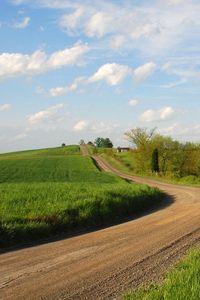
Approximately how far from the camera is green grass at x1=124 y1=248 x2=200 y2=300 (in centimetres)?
739

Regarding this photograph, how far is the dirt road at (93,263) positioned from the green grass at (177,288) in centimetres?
55

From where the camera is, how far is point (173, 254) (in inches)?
484

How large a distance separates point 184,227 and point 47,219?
4.95 metres

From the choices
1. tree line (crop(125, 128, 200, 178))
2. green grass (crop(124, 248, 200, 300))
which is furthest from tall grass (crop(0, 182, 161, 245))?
tree line (crop(125, 128, 200, 178))

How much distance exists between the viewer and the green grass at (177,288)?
7.39 meters

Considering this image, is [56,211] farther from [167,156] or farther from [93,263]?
[167,156]

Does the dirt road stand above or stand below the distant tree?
below

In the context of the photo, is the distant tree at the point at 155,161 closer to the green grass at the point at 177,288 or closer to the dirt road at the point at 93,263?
the dirt road at the point at 93,263

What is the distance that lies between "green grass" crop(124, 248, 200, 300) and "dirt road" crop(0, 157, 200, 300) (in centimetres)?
55

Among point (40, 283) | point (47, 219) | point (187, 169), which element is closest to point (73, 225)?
point (47, 219)

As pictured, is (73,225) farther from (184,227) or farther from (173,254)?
(173,254)

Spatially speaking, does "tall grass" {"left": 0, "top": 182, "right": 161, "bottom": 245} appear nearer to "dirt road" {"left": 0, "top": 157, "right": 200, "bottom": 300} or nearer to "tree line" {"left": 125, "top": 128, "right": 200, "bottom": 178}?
"dirt road" {"left": 0, "top": 157, "right": 200, "bottom": 300}

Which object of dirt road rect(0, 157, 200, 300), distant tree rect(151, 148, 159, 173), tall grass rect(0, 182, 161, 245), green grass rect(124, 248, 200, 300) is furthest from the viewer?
distant tree rect(151, 148, 159, 173)

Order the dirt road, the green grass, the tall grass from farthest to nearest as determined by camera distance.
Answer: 1. the tall grass
2. the dirt road
3. the green grass
